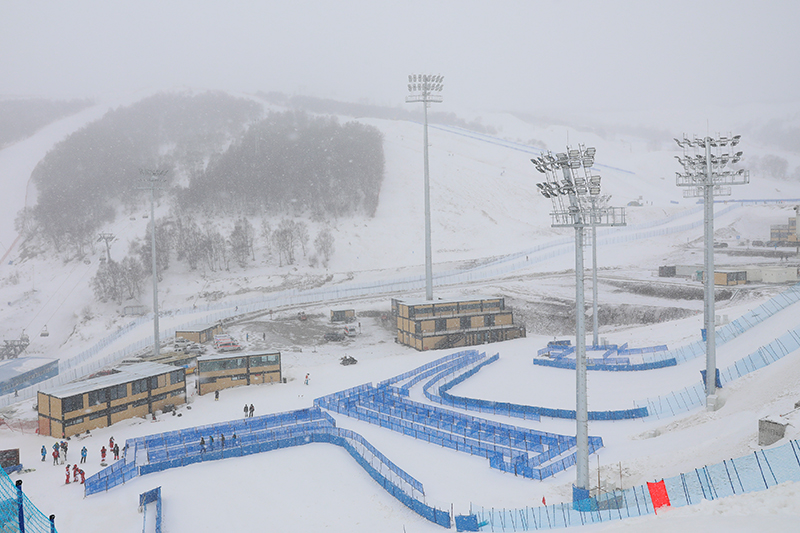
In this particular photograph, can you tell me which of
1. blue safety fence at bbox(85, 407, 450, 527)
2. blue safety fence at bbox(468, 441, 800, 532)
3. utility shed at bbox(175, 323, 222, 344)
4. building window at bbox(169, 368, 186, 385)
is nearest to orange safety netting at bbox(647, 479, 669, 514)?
blue safety fence at bbox(468, 441, 800, 532)

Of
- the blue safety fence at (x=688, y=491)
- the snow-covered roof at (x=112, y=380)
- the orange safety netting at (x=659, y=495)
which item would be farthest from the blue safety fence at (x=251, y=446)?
the orange safety netting at (x=659, y=495)

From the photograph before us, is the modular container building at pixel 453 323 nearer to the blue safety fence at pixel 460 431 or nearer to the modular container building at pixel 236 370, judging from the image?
the blue safety fence at pixel 460 431

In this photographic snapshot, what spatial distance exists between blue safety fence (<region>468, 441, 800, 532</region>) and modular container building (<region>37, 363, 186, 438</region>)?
85.3 ft

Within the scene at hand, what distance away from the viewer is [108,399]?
32562 mm

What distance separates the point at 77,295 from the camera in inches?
3174

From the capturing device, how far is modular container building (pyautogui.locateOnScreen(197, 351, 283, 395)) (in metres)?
39.5

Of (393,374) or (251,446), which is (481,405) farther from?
(251,446)

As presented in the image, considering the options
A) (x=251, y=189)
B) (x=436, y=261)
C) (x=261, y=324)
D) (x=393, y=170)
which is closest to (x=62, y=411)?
(x=261, y=324)

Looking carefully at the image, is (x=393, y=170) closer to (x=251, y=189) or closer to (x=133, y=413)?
(x=251, y=189)

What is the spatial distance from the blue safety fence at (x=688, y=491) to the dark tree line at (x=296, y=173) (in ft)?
310

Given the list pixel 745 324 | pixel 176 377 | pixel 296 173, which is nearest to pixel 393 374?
pixel 176 377

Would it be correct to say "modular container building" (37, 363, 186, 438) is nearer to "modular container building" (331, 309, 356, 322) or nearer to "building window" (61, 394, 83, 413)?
"building window" (61, 394, 83, 413)

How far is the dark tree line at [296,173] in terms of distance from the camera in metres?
108

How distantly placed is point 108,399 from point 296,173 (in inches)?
3500
